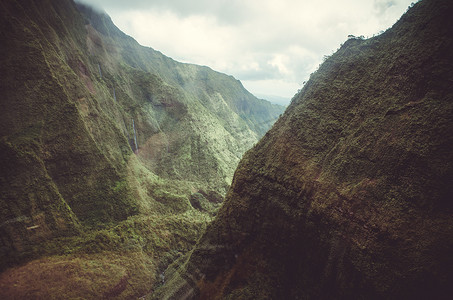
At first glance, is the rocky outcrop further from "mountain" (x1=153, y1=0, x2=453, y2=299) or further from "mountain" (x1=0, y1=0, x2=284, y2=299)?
"mountain" (x1=153, y1=0, x2=453, y2=299)

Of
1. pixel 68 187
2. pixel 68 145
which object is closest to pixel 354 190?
pixel 68 187

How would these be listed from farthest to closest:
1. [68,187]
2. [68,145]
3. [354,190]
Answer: [68,145]
[68,187]
[354,190]

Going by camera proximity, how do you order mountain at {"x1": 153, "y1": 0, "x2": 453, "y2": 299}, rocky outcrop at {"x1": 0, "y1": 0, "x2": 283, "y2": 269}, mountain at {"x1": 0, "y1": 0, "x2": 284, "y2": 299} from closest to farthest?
mountain at {"x1": 153, "y1": 0, "x2": 453, "y2": 299} < mountain at {"x1": 0, "y1": 0, "x2": 284, "y2": 299} < rocky outcrop at {"x1": 0, "y1": 0, "x2": 283, "y2": 269}

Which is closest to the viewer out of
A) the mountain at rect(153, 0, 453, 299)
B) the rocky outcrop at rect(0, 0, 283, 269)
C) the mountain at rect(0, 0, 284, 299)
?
the mountain at rect(153, 0, 453, 299)

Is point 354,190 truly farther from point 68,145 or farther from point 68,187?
point 68,145

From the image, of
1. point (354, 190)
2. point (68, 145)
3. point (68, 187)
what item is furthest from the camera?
point (68, 145)

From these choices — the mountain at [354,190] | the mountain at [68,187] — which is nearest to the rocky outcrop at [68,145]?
the mountain at [68,187]

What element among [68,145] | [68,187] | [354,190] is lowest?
Answer: [68,187]

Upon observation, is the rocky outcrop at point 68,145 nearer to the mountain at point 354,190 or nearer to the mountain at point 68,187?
the mountain at point 68,187

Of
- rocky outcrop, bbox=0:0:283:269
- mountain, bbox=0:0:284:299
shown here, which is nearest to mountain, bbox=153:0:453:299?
mountain, bbox=0:0:284:299
